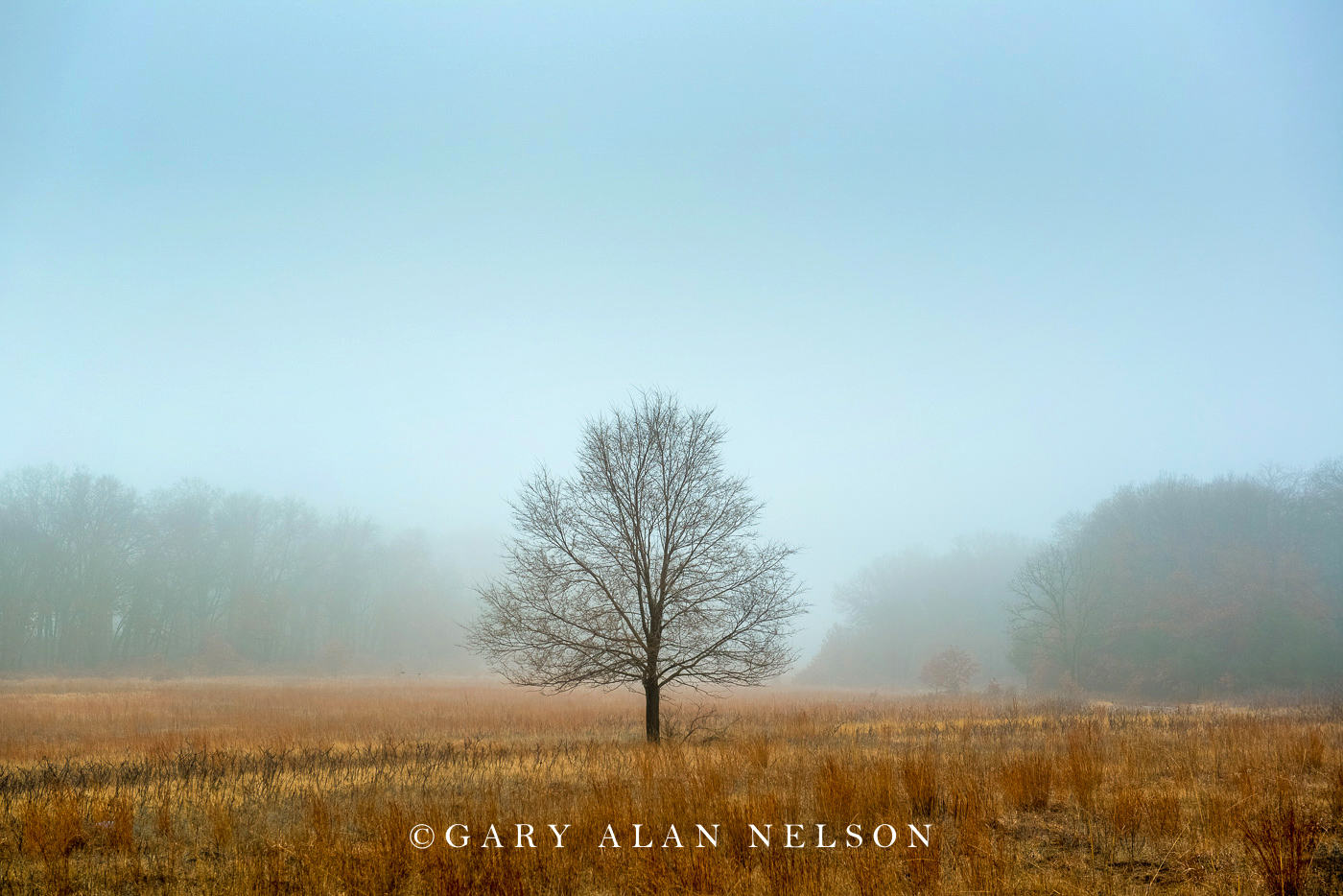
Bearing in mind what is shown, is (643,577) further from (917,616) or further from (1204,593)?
(917,616)

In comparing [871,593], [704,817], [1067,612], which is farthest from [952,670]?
[704,817]

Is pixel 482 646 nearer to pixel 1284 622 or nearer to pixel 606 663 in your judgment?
pixel 606 663

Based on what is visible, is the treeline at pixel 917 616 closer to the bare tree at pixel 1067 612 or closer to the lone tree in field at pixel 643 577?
the bare tree at pixel 1067 612

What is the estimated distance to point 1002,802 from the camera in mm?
7660

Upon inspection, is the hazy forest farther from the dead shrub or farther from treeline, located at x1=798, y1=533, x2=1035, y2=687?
the dead shrub

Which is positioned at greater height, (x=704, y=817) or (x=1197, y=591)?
(x=704, y=817)

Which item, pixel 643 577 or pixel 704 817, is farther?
pixel 643 577

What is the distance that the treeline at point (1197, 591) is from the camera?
37875 mm

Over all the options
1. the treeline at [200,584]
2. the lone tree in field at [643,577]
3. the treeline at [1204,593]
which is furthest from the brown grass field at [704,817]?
the treeline at [200,584]

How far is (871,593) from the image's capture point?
82.9m

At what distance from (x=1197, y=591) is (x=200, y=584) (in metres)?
82.3

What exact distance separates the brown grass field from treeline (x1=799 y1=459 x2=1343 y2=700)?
32.3 m

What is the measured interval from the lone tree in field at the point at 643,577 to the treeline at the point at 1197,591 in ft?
116

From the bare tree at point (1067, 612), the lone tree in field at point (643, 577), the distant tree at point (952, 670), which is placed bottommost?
the distant tree at point (952, 670)
